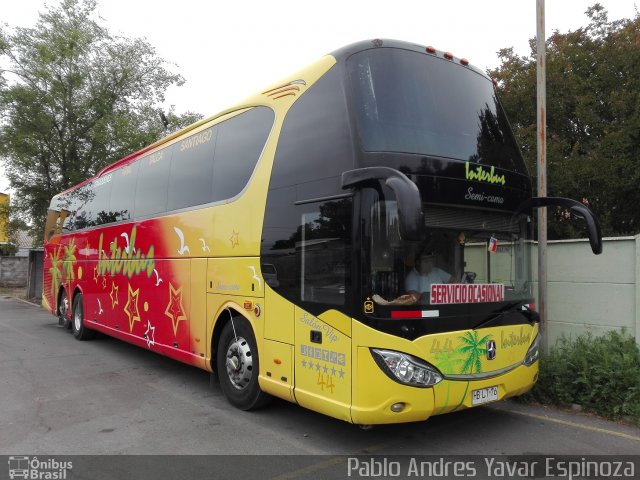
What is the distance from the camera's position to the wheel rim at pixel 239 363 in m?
5.97

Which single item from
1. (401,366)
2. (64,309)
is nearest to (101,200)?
(64,309)

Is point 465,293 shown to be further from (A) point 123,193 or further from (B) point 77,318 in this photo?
(B) point 77,318

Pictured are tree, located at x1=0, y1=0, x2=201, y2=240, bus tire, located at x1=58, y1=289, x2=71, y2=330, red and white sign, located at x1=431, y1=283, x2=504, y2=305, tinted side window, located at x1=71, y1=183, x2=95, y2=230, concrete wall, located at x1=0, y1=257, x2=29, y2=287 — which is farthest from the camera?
concrete wall, located at x1=0, y1=257, x2=29, y2=287

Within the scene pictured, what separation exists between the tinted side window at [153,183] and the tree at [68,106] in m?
11.1

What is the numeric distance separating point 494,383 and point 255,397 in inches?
105

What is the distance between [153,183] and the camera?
8586 millimetres

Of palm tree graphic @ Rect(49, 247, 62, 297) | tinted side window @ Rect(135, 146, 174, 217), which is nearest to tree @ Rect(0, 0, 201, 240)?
palm tree graphic @ Rect(49, 247, 62, 297)

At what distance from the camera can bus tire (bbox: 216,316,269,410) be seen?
5898mm

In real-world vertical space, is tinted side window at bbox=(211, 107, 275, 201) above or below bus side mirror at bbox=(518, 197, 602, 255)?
above

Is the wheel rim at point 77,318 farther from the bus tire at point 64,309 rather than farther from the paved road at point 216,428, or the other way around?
the paved road at point 216,428

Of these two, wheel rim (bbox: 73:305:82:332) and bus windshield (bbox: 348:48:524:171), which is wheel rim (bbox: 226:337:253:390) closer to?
bus windshield (bbox: 348:48:524:171)

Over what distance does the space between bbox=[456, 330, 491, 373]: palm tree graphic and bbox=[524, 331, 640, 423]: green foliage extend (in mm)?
1984

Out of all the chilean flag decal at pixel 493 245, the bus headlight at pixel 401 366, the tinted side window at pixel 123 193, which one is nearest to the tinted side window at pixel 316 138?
the bus headlight at pixel 401 366

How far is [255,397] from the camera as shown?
5910 millimetres
